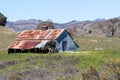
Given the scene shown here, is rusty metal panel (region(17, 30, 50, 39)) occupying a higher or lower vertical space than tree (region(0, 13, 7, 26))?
lower

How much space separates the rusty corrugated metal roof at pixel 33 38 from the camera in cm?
5350

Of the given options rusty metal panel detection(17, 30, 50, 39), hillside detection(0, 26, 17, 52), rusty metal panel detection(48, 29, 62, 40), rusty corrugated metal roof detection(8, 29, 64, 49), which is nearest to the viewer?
rusty corrugated metal roof detection(8, 29, 64, 49)

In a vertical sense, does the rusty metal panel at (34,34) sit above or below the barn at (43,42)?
above

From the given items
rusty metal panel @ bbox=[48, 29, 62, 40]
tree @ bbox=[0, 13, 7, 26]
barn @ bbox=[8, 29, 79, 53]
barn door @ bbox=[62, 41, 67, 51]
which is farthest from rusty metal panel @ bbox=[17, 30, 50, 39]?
tree @ bbox=[0, 13, 7, 26]

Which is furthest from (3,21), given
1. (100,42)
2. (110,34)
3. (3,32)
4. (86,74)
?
(86,74)

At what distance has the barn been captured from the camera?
52281mm

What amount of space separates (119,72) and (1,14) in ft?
329

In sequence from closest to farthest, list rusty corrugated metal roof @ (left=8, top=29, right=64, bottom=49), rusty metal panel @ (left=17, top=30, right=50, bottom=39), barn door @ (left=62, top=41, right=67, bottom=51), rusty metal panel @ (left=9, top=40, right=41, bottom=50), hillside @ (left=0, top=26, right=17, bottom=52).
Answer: rusty metal panel @ (left=9, top=40, right=41, bottom=50) < rusty corrugated metal roof @ (left=8, top=29, right=64, bottom=49) < rusty metal panel @ (left=17, top=30, right=50, bottom=39) < barn door @ (left=62, top=41, right=67, bottom=51) < hillside @ (left=0, top=26, right=17, bottom=52)

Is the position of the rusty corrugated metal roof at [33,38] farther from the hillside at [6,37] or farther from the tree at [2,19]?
the tree at [2,19]

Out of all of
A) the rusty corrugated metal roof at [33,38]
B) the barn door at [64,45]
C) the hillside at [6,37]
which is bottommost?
the barn door at [64,45]

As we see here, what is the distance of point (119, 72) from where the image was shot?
1207cm

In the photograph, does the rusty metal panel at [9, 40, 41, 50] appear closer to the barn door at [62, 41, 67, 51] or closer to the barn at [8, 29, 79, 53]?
the barn at [8, 29, 79, 53]

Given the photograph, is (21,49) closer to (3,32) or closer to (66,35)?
(66,35)

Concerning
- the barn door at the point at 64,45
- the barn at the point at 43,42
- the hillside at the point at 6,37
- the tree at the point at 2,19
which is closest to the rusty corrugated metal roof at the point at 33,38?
the barn at the point at 43,42
